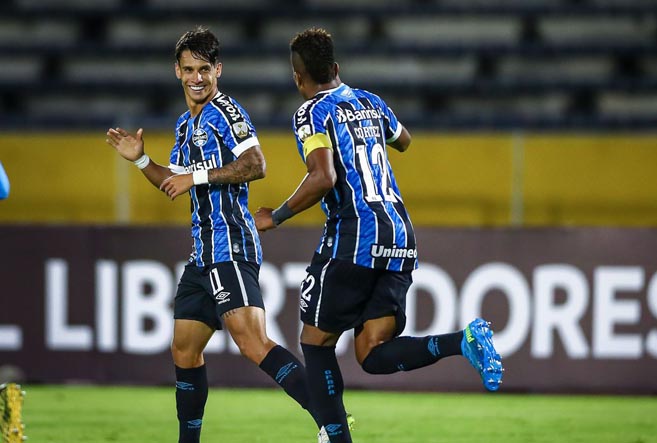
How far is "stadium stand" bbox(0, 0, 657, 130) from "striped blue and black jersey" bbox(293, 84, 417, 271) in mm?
7104

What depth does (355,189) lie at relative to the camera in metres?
4.97

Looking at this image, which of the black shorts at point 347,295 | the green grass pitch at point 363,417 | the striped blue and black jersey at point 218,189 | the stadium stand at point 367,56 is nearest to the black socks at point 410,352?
the black shorts at point 347,295

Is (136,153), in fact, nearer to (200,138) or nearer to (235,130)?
(200,138)

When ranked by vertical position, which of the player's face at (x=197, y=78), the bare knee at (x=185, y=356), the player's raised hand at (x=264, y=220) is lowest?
→ the bare knee at (x=185, y=356)

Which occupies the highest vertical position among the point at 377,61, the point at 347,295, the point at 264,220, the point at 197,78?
the point at 377,61

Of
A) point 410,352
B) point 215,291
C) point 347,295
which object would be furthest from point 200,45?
point 410,352

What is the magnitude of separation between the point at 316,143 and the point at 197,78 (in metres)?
0.77

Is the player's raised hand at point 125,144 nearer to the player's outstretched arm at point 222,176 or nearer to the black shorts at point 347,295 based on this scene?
the player's outstretched arm at point 222,176

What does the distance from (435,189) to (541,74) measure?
3.48 meters

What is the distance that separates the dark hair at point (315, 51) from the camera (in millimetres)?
4965

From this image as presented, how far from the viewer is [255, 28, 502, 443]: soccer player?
4.90 meters

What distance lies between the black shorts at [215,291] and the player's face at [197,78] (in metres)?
0.79

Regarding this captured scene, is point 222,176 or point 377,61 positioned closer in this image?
point 222,176

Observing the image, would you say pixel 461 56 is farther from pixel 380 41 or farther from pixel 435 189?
pixel 435 189
